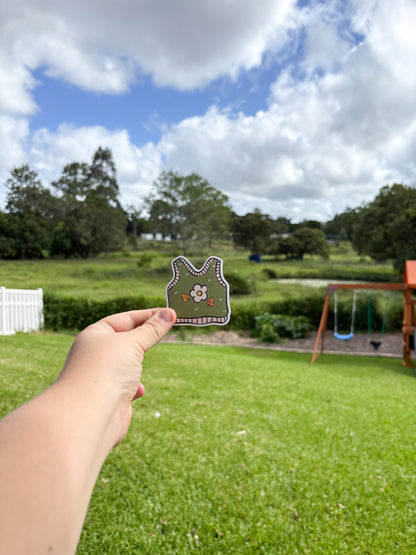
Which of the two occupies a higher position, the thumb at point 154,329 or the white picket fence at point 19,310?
the thumb at point 154,329

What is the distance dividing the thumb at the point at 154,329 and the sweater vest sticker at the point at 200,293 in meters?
0.10

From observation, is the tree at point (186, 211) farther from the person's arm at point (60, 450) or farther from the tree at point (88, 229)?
the person's arm at point (60, 450)

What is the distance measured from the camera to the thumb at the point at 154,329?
713mm

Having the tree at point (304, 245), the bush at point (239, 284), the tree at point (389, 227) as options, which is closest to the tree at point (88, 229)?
the bush at point (239, 284)

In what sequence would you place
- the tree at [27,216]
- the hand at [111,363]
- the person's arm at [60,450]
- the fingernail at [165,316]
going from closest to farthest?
the person's arm at [60,450] < the hand at [111,363] < the fingernail at [165,316] < the tree at [27,216]

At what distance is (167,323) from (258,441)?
9.05ft

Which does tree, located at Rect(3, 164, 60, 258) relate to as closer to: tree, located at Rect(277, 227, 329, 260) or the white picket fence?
the white picket fence

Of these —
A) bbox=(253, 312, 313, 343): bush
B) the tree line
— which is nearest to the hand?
the tree line

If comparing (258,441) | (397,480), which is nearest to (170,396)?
(258,441)

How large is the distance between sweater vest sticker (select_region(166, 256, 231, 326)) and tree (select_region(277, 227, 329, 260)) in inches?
711

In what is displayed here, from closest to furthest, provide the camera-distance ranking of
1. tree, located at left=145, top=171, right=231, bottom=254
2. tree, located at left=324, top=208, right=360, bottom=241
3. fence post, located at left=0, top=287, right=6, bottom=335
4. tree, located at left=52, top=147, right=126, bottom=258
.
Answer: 1. fence post, located at left=0, top=287, right=6, bottom=335
2. tree, located at left=52, top=147, right=126, bottom=258
3. tree, located at left=145, top=171, right=231, bottom=254
4. tree, located at left=324, top=208, right=360, bottom=241

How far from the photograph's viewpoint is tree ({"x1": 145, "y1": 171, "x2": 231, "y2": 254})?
4297 millimetres

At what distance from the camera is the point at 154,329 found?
0.77 m

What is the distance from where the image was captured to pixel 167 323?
81 centimetres
